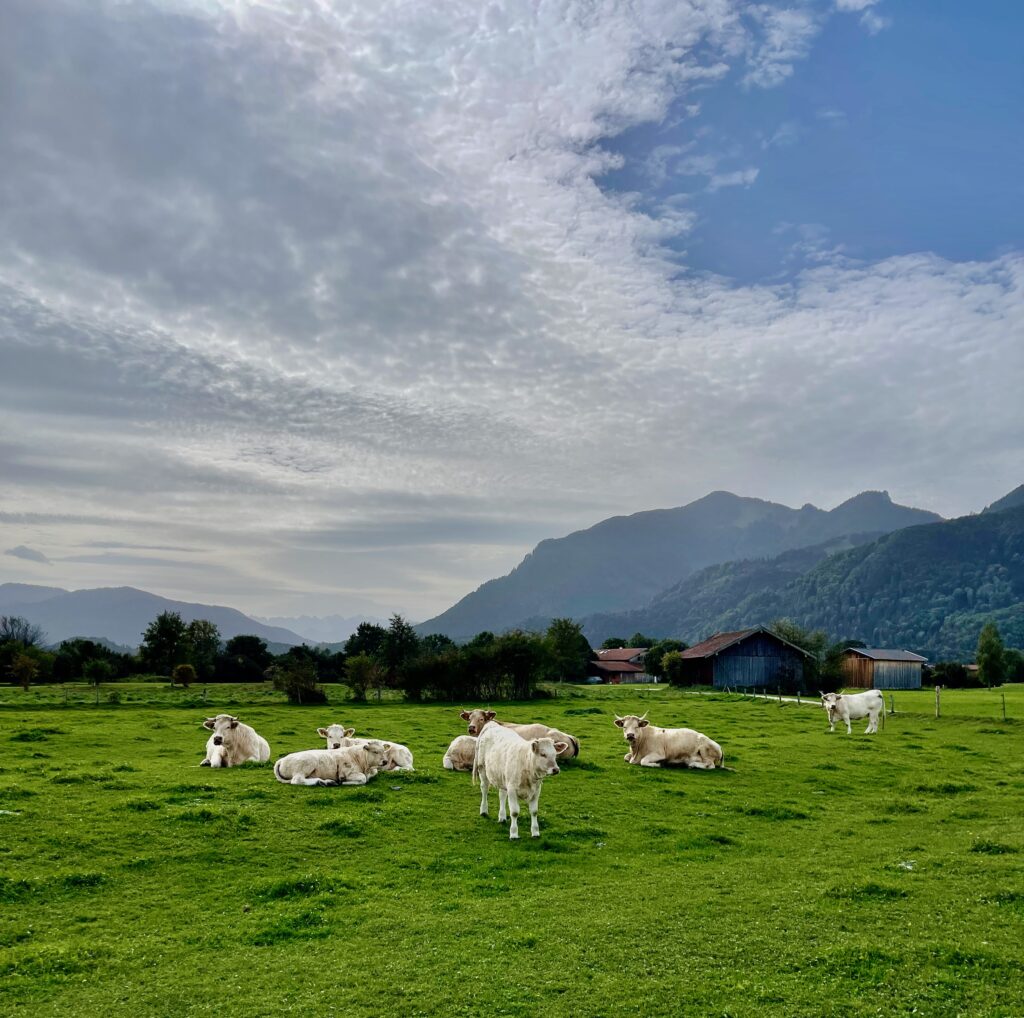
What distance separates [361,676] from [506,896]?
144 feet

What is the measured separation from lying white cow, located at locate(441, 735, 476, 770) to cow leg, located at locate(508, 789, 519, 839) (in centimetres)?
641

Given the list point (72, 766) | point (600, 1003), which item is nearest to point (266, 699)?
point (72, 766)


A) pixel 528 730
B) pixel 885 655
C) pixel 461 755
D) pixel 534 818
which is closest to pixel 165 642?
pixel 461 755

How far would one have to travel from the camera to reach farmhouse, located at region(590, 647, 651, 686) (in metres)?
122

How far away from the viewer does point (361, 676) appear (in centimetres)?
5284

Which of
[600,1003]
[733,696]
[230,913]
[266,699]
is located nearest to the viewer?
[600,1003]

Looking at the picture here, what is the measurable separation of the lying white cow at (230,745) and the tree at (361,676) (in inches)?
1220

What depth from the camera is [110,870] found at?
449 inches

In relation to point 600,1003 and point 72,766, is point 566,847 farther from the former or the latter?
point 72,766

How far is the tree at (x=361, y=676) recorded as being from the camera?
5250 cm

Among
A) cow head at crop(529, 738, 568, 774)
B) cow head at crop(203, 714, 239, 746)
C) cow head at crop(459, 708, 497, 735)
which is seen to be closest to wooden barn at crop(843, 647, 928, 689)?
cow head at crop(459, 708, 497, 735)

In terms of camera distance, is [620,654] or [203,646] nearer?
[203,646]

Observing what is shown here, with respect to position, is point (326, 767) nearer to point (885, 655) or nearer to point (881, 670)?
point (881, 670)

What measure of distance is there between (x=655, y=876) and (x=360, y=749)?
890 cm
